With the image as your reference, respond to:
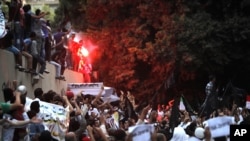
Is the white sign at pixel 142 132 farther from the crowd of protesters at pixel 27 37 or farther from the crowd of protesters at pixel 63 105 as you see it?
the crowd of protesters at pixel 27 37

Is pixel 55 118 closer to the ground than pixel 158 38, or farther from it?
farther from it

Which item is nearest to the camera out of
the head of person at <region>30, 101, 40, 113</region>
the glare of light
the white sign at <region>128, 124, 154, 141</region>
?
the white sign at <region>128, 124, 154, 141</region>

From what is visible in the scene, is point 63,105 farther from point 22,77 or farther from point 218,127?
point 22,77

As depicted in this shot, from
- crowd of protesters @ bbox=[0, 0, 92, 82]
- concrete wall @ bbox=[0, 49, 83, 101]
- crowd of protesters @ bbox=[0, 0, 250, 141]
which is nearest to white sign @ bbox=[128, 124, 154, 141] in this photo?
crowd of protesters @ bbox=[0, 0, 250, 141]

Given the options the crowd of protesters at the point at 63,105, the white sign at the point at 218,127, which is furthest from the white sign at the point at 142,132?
the white sign at the point at 218,127

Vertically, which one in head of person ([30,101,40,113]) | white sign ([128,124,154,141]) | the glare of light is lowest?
the glare of light

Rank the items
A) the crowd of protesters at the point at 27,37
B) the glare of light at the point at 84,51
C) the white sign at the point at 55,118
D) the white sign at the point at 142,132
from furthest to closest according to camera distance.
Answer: the glare of light at the point at 84,51 → the crowd of protesters at the point at 27,37 → the white sign at the point at 55,118 → the white sign at the point at 142,132

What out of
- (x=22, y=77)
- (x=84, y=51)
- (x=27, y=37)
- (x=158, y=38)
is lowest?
(x=84, y=51)

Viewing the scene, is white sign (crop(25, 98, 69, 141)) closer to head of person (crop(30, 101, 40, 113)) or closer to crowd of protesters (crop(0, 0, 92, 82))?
head of person (crop(30, 101, 40, 113))

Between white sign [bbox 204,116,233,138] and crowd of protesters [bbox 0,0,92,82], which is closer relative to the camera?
white sign [bbox 204,116,233,138]

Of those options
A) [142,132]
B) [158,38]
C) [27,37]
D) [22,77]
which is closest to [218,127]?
[142,132]

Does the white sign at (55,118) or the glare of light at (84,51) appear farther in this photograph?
the glare of light at (84,51)

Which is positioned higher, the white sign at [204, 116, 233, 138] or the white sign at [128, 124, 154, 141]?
the white sign at [128, 124, 154, 141]

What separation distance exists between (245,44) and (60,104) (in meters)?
18.6
